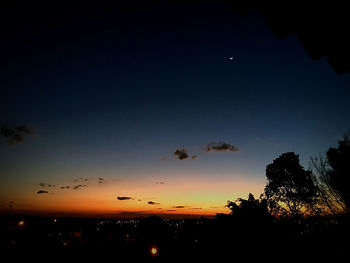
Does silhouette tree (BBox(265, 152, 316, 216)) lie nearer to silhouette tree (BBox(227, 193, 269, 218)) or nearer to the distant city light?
silhouette tree (BBox(227, 193, 269, 218))

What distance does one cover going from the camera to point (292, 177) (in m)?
25.2

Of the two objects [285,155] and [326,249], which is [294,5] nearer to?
[326,249]

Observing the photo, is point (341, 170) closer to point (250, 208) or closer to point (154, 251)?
point (250, 208)

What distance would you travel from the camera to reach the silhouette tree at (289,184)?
24.0 meters

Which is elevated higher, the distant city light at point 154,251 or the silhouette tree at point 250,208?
the silhouette tree at point 250,208

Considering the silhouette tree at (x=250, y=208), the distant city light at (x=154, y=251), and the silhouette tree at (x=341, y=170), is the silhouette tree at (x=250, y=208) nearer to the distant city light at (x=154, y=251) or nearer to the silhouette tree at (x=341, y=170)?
the silhouette tree at (x=341, y=170)

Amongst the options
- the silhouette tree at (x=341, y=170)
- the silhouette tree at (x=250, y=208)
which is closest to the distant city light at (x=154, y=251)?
the silhouette tree at (x=250, y=208)

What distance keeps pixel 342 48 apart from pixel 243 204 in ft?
62.8

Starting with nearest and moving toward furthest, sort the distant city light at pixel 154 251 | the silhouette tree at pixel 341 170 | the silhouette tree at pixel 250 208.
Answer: the silhouette tree at pixel 341 170
the silhouette tree at pixel 250 208
the distant city light at pixel 154 251

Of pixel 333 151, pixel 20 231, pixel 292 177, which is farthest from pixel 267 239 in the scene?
pixel 20 231

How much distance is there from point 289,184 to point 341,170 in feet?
37.4

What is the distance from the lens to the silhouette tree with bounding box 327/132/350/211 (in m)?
14.4

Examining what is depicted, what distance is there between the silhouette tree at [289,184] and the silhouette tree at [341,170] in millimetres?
9185

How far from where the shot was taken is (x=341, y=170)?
15109 mm
